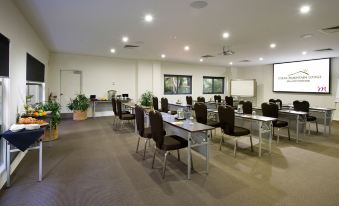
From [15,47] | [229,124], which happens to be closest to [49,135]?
[15,47]

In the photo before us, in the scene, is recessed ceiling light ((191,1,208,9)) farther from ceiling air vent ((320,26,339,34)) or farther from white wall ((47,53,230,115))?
white wall ((47,53,230,115))

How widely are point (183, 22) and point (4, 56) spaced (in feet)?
10.3

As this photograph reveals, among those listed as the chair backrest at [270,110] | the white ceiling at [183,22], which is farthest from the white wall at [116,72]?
the chair backrest at [270,110]

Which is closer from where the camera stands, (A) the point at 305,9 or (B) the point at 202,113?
(A) the point at 305,9

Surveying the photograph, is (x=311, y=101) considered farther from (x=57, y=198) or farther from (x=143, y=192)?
(x=57, y=198)

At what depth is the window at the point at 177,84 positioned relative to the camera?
10.6 m

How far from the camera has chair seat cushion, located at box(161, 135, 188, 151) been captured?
2926mm

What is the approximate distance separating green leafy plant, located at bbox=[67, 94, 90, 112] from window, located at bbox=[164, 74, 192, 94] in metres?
4.08

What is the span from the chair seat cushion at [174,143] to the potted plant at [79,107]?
18.8ft

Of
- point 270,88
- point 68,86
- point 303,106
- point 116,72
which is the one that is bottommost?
point 303,106

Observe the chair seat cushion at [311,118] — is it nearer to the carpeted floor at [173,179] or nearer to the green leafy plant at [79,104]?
the carpeted floor at [173,179]

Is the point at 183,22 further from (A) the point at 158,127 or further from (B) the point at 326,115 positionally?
(B) the point at 326,115

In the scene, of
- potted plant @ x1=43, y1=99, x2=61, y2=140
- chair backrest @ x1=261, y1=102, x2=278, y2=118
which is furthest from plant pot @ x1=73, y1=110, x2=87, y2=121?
chair backrest @ x1=261, y1=102, x2=278, y2=118

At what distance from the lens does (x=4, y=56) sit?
9.25ft
